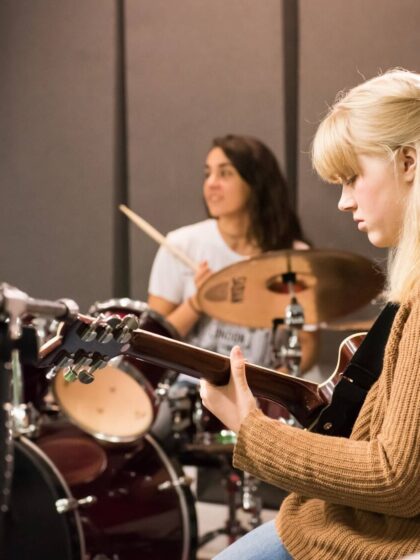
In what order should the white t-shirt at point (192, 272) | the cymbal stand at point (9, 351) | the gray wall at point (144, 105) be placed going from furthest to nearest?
the white t-shirt at point (192, 272)
the gray wall at point (144, 105)
the cymbal stand at point (9, 351)

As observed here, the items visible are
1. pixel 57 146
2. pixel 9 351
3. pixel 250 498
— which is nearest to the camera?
pixel 9 351

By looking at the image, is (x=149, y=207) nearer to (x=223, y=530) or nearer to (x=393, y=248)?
(x=223, y=530)

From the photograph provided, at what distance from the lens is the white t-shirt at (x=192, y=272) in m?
3.52

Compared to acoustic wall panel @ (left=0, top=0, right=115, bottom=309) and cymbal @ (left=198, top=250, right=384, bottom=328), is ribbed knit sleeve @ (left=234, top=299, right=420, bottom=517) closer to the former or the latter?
cymbal @ (left=198, top=250, right=384, bottom=328)

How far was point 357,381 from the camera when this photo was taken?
142 cm

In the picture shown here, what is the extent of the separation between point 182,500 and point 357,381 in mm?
1253

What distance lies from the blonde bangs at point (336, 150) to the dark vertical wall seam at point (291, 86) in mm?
2078

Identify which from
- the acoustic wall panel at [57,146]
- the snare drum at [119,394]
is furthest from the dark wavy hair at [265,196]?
the snare drum at [119,394]

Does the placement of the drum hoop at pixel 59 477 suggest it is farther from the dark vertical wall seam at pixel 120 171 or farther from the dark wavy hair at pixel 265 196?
the dark vertical wall seam at pixel 120 171

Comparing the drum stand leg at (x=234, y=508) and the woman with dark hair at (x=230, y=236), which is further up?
the woman with dark hair at (x=230, y=236)

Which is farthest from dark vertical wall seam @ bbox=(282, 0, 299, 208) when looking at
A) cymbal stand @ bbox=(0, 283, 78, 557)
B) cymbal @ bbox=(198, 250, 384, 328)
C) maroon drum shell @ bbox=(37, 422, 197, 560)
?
cymbal stand @ bbox=(0, 283, 78, 557)

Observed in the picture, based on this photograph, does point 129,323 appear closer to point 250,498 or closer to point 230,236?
point 250,498

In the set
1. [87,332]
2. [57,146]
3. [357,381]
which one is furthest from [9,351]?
[57,146]

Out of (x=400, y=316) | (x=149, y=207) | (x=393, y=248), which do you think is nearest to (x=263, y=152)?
(x=149, y=207)
